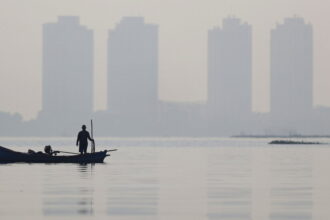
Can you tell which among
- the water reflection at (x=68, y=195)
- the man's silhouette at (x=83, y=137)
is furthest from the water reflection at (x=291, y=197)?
the man's silhouette at (x=83, y=137)

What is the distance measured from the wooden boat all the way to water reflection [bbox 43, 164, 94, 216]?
469 inches

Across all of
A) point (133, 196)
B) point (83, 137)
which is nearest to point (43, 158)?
point (83, 137)

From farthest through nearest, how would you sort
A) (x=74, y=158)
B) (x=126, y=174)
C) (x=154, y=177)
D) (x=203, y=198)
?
1. (x=74, y=158)
2. (x=126, y=174)
3. (x=154, y=177)
4. (x=203, y=198)

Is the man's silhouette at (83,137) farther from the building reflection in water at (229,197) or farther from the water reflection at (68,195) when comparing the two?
the building reflection in water at (229,197)

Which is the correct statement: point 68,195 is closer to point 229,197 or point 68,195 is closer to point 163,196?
point 163,196

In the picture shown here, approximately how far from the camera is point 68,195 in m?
26.2

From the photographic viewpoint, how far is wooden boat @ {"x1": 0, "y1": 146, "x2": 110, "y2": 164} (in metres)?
50.2

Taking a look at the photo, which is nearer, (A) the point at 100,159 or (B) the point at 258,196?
(B) the point at 258,196

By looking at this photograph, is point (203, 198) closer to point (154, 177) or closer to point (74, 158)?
point (154, 177)

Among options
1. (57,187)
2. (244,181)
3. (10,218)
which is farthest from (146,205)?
(244,181)

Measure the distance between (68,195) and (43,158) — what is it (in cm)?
2436

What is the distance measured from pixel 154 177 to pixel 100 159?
14.5 metres

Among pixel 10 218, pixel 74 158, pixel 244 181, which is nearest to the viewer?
pixel 10 218

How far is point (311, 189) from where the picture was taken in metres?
29.6
